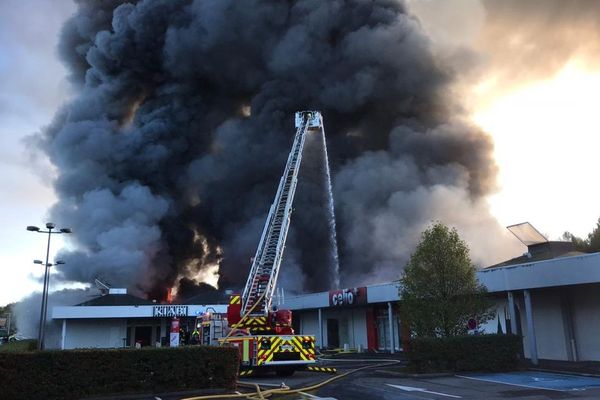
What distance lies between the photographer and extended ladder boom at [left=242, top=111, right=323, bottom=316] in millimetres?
18500

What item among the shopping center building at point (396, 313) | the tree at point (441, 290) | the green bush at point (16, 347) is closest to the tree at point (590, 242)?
the shopping center building at point (396, 313)

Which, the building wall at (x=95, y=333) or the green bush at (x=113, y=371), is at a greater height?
the building wall at (x=95, y=333)

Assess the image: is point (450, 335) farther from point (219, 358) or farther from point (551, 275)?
point (219, 358)

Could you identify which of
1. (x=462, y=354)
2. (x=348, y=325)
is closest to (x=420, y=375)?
(x=462, y=354)

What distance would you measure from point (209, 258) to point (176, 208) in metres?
7.25

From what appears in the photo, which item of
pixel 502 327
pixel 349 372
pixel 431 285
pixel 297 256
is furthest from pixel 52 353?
pixel 297 256

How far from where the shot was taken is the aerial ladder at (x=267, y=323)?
15609mm

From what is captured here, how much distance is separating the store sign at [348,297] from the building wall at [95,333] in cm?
1571

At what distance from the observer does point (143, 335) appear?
38188 mm

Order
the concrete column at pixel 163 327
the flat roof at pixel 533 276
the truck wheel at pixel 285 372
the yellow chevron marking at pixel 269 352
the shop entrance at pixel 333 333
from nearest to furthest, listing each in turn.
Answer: the yellow chevron marking at pixel 269 352 < the truck wheel at pixel 285 372 < the flat roof at pixel 533 276 < the shop entrance at pixel 333 333 < the concrete column at pixel 163 327

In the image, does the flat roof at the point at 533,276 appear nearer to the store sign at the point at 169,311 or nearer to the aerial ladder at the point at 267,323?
the aerial ladder at the point at 267,323

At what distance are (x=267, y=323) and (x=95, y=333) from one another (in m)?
23.3

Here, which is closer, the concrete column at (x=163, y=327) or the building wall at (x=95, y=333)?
the building wall at (x=95, y=333)

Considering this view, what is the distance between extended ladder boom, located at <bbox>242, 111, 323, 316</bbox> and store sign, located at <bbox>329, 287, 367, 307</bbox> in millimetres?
A: 6744
